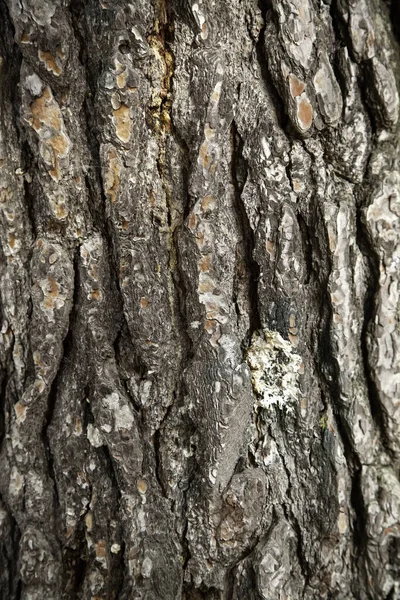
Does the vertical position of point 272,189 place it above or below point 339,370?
above

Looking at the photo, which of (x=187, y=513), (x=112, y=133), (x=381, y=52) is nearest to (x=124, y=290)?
(x=112, y=133)

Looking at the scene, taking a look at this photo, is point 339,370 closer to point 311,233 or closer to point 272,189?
point 311,233

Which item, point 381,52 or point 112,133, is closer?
point 112,133

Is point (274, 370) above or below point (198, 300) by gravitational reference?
below

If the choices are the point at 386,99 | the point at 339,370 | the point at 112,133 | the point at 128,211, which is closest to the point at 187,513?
the point at 339,370

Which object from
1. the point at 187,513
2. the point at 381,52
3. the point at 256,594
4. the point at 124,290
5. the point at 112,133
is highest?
the point at 381,52
